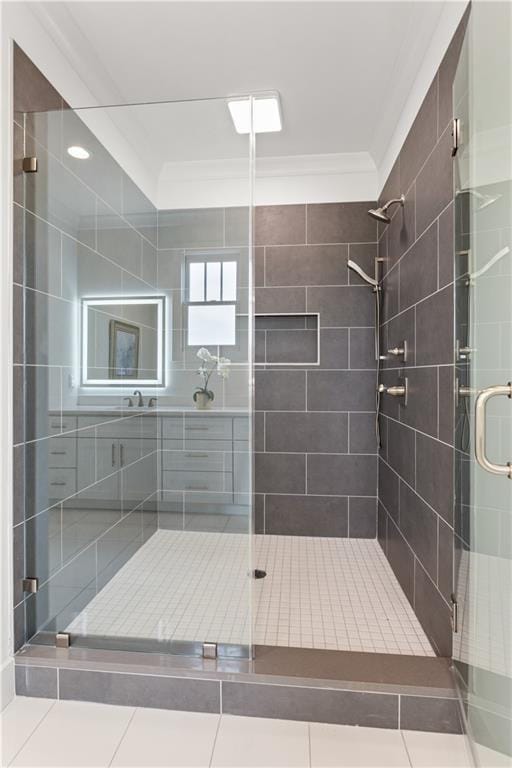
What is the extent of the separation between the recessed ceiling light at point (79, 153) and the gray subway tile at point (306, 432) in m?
1.83

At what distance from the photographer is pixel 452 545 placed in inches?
58.2

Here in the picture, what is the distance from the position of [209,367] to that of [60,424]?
693 millimetres

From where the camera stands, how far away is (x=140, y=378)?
1864 millimetres

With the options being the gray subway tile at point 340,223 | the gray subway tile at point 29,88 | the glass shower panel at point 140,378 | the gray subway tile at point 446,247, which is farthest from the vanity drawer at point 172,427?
the gray subway tile at point 340,223

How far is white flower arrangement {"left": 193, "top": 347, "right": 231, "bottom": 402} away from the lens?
1624mm

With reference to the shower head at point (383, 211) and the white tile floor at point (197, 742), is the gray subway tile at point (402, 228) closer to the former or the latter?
the shower head at point (383, 211)

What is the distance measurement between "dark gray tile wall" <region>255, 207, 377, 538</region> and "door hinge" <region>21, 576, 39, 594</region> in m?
1.58

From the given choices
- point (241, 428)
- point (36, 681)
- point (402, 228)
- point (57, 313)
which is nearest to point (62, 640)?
point (36, 681)

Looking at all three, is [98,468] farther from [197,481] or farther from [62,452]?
[197,481]

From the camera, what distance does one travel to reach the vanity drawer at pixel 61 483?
67.7 inches

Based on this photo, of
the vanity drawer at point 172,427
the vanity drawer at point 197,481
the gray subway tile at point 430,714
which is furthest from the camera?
the vanity drawer at point 172,427

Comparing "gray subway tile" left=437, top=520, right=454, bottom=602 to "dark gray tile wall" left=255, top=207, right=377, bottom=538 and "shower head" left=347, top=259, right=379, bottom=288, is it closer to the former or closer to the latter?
"dark gray tile wall" left=255, top=207, right=377, bottom=538

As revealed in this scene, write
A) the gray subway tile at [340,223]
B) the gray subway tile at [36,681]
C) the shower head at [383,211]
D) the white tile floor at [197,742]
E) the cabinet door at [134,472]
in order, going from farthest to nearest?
the gray subway tile at [340,223] → the shower head at [383,211] → the cabinet door at [134,472] → the gray subway tile at [36,681] → the white tile floor at [197,742]

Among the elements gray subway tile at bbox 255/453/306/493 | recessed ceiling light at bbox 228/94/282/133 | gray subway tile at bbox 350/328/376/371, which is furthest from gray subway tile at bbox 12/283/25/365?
gray subway tile at bbox 350/328/376/371
